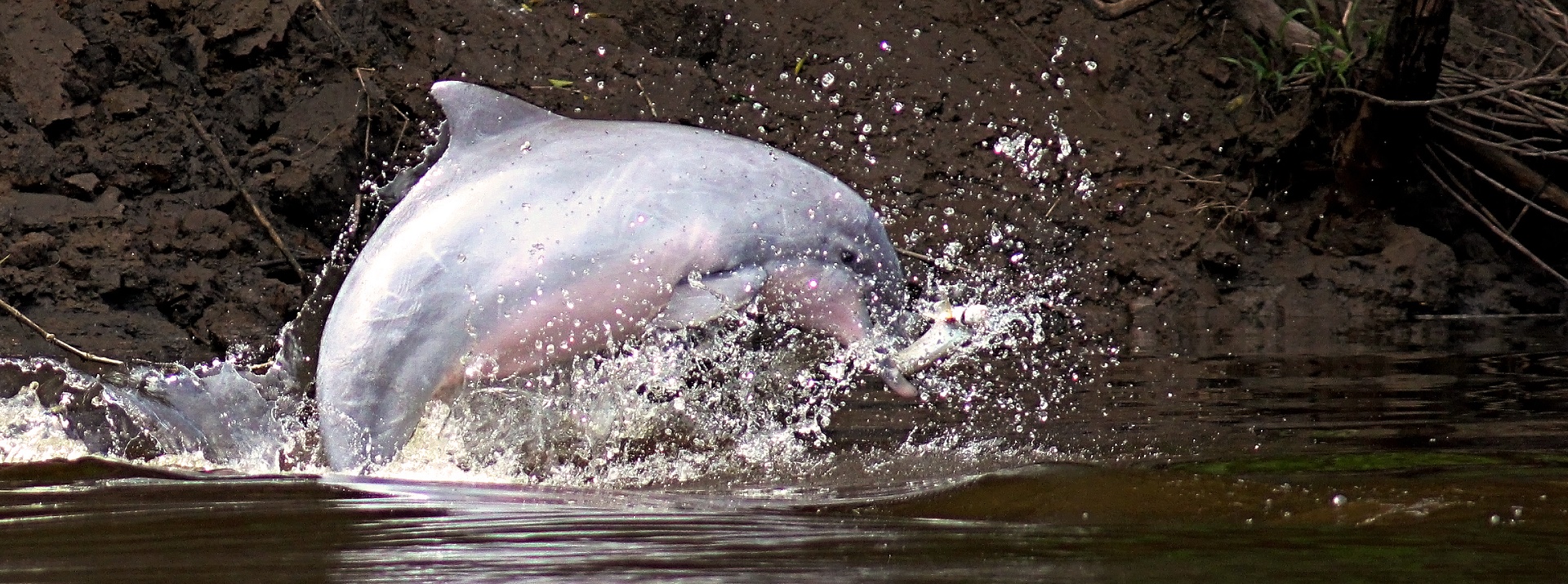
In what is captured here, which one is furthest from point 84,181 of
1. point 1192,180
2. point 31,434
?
point 1192,180

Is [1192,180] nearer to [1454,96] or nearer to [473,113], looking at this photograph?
[1454,96]

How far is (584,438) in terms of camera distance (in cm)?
478

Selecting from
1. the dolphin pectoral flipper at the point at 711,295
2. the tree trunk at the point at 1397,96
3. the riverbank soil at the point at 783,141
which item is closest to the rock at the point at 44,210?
the riverbank soil at the point at 783,141

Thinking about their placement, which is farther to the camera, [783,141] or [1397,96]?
[783,141]

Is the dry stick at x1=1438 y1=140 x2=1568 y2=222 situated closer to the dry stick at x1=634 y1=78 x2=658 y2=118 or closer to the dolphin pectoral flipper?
the dry stick at x1=634 y1=78 x2=658 y2=118

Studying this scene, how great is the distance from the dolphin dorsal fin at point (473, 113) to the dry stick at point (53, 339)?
92.5 inches

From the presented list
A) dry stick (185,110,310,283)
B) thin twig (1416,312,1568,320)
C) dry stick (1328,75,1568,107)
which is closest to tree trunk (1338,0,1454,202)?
dry stick (1328,75,1568,107)

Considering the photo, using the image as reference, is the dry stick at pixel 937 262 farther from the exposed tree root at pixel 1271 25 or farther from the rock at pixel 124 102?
the rock at pixel 124 102

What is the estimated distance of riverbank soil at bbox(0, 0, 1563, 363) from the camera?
7652 millimetres

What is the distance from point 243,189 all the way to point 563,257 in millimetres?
3959

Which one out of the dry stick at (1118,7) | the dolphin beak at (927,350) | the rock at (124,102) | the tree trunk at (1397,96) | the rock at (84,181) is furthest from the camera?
the dry stick at (1118,7)

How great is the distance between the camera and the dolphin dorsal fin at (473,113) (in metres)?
4.82

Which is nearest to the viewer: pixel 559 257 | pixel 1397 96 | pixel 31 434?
pixel 31 434

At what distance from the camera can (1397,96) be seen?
8.47 metres
